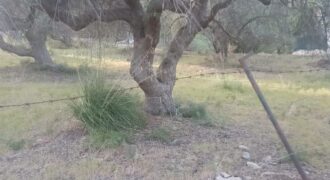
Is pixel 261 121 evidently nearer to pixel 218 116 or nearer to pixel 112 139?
pixel 218 116

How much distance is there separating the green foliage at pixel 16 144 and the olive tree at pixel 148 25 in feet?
5.55

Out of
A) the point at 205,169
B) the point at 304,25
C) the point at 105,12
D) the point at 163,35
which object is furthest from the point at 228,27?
the point at 205,169

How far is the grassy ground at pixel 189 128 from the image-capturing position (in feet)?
18.9

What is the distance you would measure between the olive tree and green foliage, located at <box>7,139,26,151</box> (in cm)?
169

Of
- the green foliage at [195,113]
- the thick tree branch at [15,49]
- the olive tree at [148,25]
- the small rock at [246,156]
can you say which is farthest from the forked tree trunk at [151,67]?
the thick tree branch at [15,49]

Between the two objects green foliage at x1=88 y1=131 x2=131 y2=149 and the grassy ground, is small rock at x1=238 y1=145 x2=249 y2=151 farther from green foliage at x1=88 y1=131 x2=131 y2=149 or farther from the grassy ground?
green foliage at x1=88 y1=131 x2=131 y2=149

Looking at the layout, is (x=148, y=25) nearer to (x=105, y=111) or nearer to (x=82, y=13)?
(x=82, y=13)

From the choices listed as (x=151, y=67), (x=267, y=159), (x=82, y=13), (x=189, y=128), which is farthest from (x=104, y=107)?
(x=267, y=159)

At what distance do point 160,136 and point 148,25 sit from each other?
1635mm

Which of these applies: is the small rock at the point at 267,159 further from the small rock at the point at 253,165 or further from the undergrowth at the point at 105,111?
the undergrowth at the point at 105,111

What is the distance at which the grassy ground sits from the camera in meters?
5.76

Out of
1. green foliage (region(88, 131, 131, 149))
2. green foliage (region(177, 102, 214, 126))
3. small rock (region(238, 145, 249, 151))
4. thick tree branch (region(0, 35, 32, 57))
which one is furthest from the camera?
thick tree branch (region(0, 35, 32, 57))

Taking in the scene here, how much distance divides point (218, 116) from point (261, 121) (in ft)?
2.32

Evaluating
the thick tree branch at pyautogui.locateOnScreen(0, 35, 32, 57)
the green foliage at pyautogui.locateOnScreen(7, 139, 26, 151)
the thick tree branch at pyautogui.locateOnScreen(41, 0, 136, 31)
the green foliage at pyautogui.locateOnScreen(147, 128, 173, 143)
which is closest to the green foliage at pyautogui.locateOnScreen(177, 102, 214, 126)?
the green foliage at pyautogui.locateOnScreen(147, 128, 173, 143)
